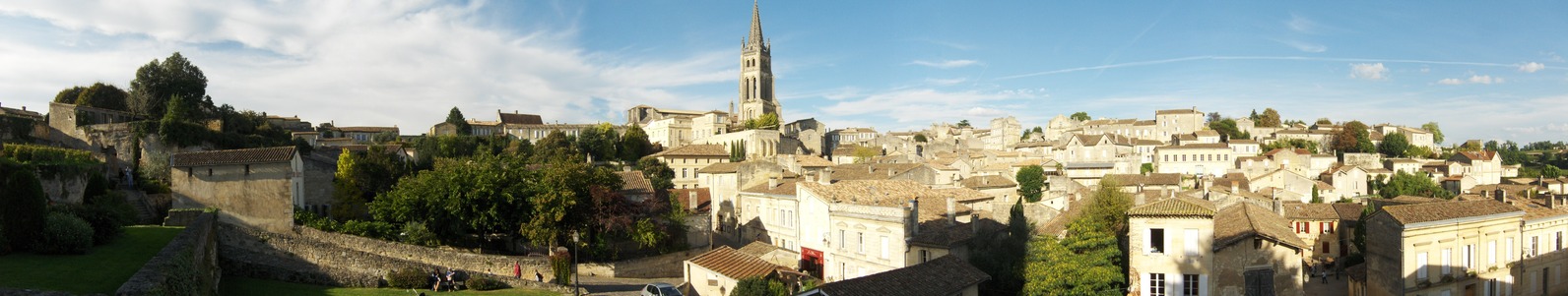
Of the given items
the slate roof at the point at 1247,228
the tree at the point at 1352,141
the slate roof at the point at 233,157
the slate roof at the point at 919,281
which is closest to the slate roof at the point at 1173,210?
the slate roof at the point at 1247,228

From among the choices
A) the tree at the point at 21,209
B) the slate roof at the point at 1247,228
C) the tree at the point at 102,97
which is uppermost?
the tree at the point at 102,97

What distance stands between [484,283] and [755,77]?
103 metres

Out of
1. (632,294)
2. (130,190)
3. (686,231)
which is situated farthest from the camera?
(686,231)

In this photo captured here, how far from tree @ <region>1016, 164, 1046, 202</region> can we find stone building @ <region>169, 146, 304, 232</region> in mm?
43842

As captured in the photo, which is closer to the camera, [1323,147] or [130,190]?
[130,190]

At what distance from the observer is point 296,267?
→ 22.9m

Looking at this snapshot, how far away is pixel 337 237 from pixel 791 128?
84.7 m

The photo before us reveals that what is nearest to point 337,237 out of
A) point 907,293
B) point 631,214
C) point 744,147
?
point 631,214

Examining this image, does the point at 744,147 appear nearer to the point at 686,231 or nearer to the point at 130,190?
the point at 686,231

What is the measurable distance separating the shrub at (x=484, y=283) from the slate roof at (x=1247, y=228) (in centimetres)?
2051

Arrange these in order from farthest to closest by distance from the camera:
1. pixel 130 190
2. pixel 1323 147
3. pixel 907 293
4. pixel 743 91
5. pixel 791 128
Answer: pixel 743 91, pixel 791 128, pixel 1323 147, pixel 130 190, pixel 907 293

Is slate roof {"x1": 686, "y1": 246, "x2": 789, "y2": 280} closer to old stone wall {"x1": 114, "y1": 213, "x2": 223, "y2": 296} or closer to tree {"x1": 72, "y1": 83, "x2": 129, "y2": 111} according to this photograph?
old stone wall {"x1": 114, "y1": 213, "x2": 223, "y2": 296}

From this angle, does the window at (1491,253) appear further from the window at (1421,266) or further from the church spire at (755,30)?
the church spire at (755,30)

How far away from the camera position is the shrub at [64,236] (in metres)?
16.0
